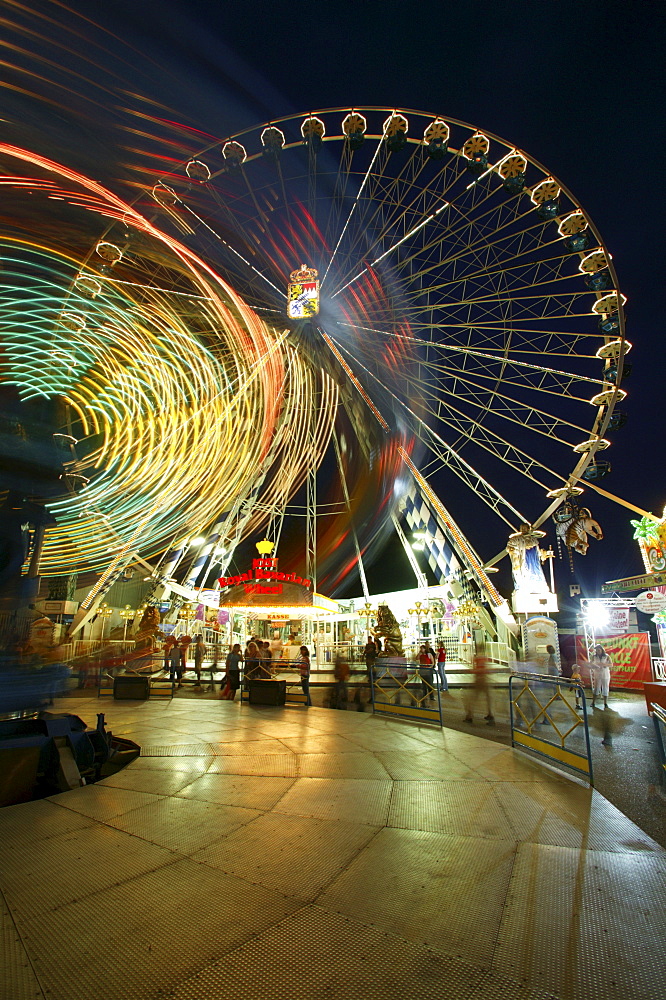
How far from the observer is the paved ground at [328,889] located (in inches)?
98.9

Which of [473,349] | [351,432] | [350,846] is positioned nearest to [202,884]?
[350,846]

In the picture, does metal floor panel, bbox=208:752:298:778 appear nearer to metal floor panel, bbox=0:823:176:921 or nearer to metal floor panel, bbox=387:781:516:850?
metal floor panel, bbox=387:781:516:850

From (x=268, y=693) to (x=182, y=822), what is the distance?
9.07 m

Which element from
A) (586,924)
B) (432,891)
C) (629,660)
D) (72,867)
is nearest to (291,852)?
(432,891)

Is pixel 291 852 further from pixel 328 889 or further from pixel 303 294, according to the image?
pixel 303 294

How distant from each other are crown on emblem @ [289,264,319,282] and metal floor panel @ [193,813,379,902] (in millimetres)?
23296

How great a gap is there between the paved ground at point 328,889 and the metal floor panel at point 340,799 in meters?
0.03

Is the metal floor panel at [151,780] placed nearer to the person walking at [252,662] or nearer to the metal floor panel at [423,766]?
the metal floor panel at [423,766]

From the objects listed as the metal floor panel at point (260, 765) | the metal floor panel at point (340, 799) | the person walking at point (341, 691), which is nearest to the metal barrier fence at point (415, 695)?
the person walking at point (341, 691)

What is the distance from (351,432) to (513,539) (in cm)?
1495

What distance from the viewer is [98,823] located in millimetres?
4562

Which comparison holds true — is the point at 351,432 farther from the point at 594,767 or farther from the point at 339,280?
the point at 594,767

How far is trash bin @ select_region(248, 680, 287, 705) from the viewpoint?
13273 mm

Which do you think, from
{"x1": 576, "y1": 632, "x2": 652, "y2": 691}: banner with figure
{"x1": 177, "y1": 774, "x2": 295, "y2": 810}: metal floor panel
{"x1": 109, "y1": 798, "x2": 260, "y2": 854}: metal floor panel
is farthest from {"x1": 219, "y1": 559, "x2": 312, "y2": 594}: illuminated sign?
{"x1": 109, "y1": 798, "x2": 260, "y2": 854}: metal floor panel
